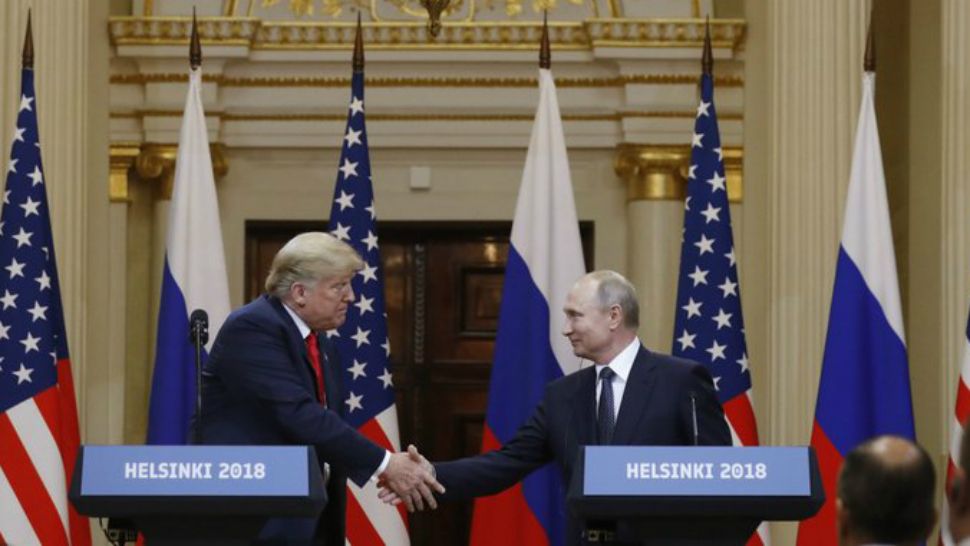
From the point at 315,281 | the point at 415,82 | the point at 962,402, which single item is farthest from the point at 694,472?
the point at 415,82

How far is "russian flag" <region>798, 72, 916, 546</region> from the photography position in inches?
297

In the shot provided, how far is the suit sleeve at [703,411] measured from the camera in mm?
5797

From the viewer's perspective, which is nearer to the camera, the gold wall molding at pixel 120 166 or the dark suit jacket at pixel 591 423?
the dark suit jacket at pixel 591 423

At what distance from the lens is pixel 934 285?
8.76 m

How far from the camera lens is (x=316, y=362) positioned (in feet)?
19.5

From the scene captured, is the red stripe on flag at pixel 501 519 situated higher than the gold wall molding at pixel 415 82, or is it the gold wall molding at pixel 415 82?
the gold wall molding at pixel 415 82

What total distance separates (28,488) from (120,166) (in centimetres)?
222

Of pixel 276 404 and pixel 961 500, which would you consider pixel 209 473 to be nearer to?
pixel 276 404

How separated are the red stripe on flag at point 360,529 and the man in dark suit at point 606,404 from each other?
1924 mm

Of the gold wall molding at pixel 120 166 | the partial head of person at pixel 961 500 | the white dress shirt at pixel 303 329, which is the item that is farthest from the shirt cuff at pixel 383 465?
the gold wall molding at pixel 120 166

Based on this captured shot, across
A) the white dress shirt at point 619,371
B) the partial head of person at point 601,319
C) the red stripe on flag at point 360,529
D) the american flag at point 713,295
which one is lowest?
the red stripe on flag at point 360,529

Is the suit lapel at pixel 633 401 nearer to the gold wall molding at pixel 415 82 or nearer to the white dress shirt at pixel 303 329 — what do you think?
the white dress shirt at pixel 303 329

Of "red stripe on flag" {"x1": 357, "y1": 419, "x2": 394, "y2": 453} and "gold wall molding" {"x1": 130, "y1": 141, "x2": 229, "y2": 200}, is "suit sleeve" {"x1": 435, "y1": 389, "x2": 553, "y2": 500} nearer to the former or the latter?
"red stripe on flag" {"x1": 357, "y1": 419, "x2": 394, "y2": 453}

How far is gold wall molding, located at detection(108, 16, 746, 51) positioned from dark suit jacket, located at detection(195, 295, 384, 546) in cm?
365
